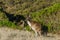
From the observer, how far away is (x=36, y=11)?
16297 millimetres

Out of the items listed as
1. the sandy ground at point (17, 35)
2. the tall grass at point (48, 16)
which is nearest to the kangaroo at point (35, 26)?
the sandy ground at point (17, 35)

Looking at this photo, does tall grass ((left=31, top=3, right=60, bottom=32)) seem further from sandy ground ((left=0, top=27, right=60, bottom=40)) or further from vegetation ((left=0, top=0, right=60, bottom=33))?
sandy ground ((left=0, top=27, right=60, bottom=40))

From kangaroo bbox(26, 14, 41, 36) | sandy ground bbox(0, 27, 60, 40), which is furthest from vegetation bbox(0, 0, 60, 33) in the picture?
sandy ground bbox(0, 27, 60, 40)

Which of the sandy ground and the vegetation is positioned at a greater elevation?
the sandy ground

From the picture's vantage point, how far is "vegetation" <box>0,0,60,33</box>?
1458cm

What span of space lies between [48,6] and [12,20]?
2.62 m

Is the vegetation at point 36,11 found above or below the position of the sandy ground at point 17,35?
below

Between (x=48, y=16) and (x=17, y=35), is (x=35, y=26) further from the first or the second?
(x=48, y=16)

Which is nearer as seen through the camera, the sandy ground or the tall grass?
the sandy ground

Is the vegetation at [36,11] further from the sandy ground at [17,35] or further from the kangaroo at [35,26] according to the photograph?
the sandy ground at [17,35]

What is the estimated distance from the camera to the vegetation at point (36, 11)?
47.8ft

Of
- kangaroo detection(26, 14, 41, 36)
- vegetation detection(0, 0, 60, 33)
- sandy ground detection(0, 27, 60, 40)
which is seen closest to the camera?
sandy ground detection(0, 27, 60, 40)

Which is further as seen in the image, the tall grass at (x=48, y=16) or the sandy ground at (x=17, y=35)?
the tall grass at (x=48, y=16)

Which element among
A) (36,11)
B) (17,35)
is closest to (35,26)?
(17,35)
